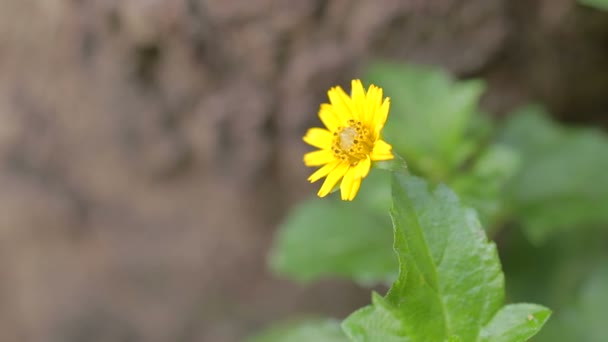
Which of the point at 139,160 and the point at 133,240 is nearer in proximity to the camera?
the point at 139,160

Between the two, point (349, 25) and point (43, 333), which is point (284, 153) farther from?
point (43, 333)

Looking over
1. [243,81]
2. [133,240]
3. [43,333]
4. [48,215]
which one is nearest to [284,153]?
→ [243,81]

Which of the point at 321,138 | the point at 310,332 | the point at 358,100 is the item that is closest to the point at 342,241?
the point at 310,332

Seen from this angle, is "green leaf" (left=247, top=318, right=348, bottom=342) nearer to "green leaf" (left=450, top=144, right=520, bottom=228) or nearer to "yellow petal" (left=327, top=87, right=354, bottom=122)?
"green leaf" (left=450, top=144, right=520, bottom=228)

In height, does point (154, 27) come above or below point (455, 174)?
above

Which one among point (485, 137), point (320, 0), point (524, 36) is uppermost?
point (320, 0)
